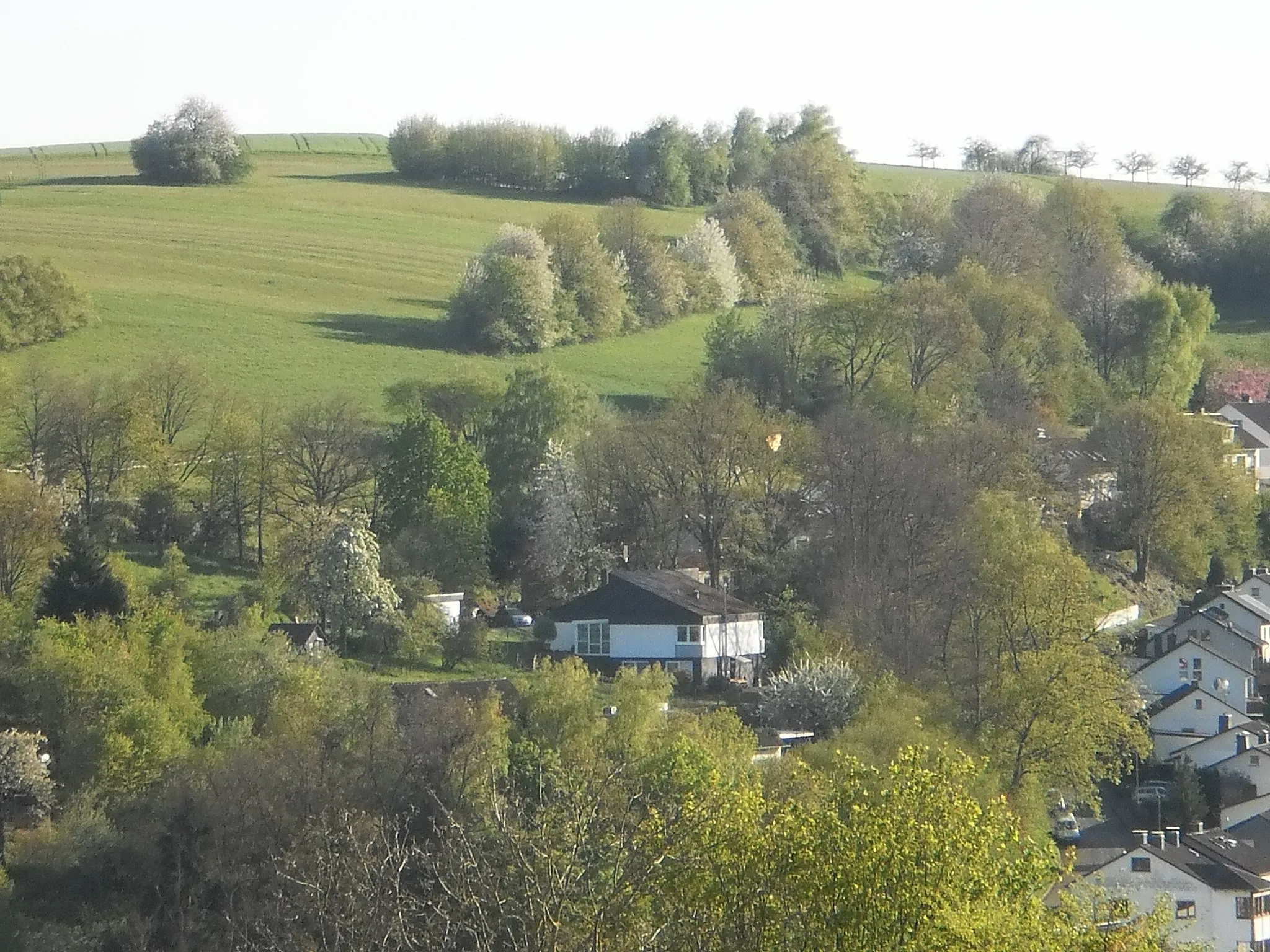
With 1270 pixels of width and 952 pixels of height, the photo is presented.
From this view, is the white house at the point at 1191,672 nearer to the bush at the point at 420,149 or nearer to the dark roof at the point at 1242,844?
the dark roof at the point at 1242,844

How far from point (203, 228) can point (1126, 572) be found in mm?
43110

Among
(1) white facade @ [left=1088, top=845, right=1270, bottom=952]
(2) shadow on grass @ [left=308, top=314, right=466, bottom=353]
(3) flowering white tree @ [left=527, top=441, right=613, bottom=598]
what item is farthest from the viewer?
(2) shadow on grass @ [left=308, top=314, right=466, bottom=353]

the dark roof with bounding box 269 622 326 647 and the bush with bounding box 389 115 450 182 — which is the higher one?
the bush with bounding box 389 115 450 182

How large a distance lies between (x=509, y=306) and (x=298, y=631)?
93.7 ft

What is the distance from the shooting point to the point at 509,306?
7350 cm

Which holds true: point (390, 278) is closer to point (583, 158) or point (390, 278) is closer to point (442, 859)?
point (583, 158)

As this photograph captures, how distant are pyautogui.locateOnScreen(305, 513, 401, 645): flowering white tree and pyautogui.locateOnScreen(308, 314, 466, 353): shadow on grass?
77.7 feet

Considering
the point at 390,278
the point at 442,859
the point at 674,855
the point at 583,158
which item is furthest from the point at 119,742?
the point at 583,158

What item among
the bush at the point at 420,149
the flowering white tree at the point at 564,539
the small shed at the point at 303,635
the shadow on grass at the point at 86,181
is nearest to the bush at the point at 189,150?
the shadow on grass at the point at 86,181

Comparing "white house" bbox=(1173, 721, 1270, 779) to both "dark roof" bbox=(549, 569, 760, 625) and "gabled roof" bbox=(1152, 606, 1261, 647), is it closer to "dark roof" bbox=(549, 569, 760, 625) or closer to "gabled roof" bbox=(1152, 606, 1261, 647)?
"gabled roof" bbox=(1152, 606, 1261, 647)

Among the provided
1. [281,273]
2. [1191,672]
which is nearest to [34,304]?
[281,273]

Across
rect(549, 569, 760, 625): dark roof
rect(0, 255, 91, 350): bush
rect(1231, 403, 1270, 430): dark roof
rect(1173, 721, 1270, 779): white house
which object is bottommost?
rect(1173, 721, 1270, 779): white house

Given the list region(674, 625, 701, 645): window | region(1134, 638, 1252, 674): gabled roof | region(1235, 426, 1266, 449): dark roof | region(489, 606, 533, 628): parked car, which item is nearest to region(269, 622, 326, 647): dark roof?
region(489, 606, 533, 628): parked car

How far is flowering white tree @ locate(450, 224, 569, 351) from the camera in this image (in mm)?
73438
